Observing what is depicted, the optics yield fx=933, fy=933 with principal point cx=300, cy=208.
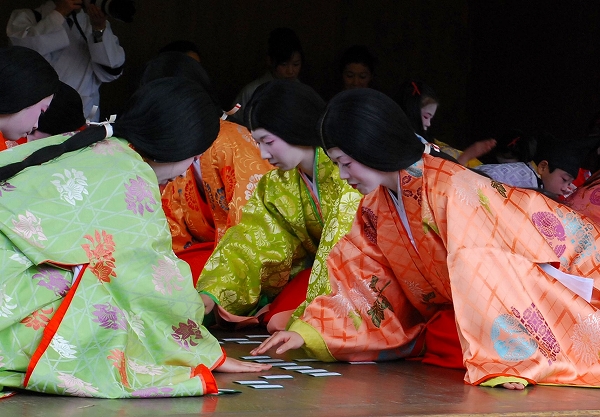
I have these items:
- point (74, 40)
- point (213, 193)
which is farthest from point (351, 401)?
point (74, 40)

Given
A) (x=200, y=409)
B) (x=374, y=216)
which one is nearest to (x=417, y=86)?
(x=374, y=216)

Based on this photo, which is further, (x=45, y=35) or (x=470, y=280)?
→ (x=45, y=35)

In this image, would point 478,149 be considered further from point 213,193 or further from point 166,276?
point 166,276

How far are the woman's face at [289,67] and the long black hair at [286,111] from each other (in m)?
3.23

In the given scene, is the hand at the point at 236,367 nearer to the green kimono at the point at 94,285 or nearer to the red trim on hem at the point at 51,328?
the green kimono at the point at 94,285

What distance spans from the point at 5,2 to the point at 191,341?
4812 mm

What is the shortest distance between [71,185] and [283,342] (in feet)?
3.36

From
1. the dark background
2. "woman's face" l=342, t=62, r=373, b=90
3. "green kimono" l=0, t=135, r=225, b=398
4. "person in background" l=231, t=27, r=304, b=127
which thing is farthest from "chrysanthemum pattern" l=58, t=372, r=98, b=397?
"woman's face" l=342, t=62, r=373, b=90

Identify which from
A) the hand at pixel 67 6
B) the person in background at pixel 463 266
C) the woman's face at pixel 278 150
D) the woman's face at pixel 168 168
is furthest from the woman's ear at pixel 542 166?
the woman's face at pixel 168 168

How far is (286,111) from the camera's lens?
12.6ft

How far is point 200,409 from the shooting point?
247 centimetres

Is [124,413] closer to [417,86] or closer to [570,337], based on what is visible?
[570,337]

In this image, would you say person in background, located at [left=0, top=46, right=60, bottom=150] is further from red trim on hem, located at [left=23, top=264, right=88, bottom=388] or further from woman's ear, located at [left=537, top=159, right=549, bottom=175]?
woman's ear, located at [left=537, top=159, right=549, bottom=175]

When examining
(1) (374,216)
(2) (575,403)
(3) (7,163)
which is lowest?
(2) (575,403)
